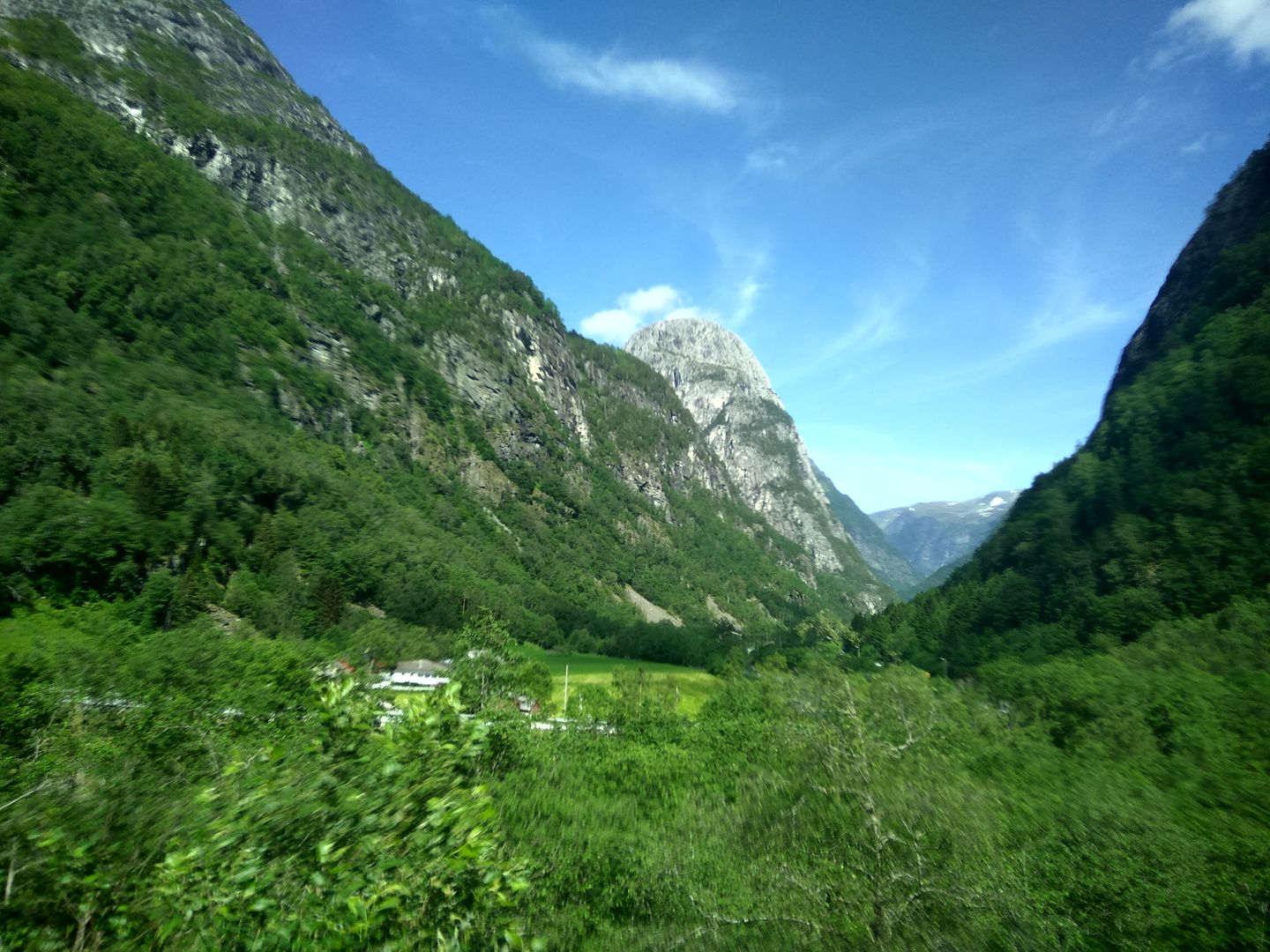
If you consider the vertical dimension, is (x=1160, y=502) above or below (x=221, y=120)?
below

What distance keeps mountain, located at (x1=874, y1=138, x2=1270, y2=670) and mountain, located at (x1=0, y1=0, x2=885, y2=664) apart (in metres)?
51.6

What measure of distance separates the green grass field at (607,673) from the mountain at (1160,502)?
39.2 m

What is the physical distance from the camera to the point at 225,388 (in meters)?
122

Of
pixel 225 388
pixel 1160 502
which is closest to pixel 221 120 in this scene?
pixel 225 388

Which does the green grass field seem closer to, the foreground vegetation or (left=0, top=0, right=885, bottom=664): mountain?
(left=0, top=0, right=885, bottom=664): mountain

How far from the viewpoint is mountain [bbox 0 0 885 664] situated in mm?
79750

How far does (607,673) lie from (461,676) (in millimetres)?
77255

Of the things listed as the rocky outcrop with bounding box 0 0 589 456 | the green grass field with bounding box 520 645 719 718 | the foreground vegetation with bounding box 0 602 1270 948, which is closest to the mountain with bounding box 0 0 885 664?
the rocky outcrop with bounding box 0 0 589 456

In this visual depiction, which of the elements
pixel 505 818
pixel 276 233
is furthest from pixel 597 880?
pixel 276 233

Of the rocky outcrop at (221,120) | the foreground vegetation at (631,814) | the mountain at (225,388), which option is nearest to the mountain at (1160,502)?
the foreground vegetation at (631,814)

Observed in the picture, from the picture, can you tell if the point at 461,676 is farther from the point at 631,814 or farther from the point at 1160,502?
the point at 1160,502

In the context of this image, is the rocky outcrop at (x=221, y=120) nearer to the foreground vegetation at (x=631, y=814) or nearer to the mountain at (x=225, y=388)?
the mountain at (x=225, y=388)

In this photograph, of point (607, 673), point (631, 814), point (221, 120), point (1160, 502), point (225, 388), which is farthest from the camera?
point (221, 120)

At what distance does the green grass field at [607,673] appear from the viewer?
7619 cm
